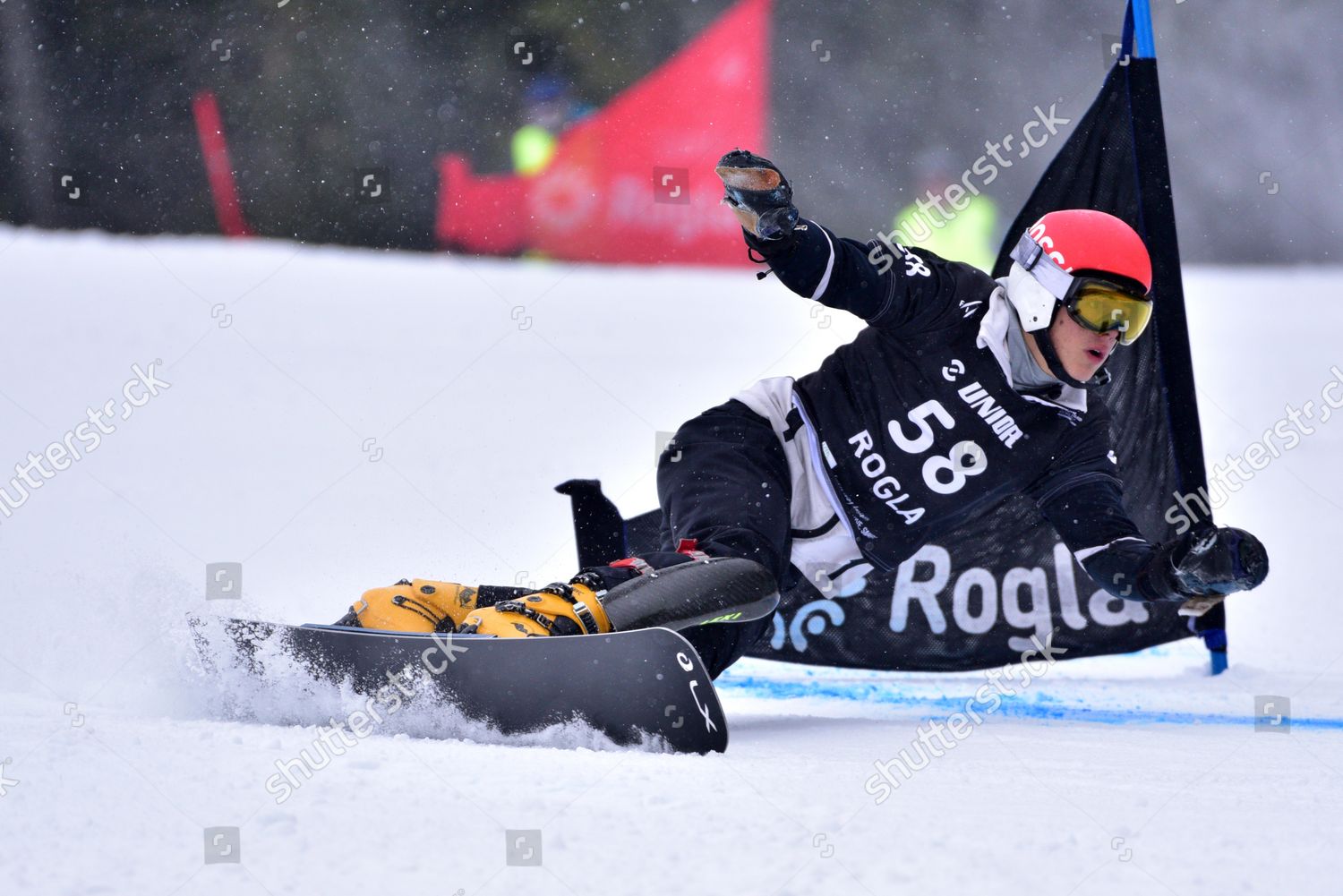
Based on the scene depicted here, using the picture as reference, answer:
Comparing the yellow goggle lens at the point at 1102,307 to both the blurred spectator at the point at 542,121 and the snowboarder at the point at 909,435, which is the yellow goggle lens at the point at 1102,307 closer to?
the snowboarder at the point at 909,435

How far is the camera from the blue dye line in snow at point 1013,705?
2943mm

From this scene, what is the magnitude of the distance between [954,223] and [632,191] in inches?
87.0

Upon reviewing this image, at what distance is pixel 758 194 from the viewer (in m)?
2.33

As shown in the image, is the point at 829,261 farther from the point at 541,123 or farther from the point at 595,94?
the point at 595,94

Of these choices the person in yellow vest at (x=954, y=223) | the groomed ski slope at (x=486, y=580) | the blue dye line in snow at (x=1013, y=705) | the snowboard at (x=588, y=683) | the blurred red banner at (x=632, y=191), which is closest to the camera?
the groomed ski slope at (x=486, y=580)

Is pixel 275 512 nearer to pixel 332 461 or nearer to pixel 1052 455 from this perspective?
pixel 332 461

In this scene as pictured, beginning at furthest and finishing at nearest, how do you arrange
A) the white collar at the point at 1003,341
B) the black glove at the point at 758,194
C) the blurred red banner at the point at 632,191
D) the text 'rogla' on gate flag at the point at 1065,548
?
the blurred red banner at the point at 632,191
the text 'rogla' on gate flag at the point at 1065,548
the white collar at the point at 1003,341
the black glove at the point at 758,194

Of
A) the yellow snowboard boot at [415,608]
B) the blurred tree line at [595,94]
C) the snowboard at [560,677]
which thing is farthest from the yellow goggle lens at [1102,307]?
the blurred tree line at [595,94]

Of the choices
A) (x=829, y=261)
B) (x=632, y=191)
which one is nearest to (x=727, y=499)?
(x=829, y=261)

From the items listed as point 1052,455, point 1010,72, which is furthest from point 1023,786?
point 1010,72

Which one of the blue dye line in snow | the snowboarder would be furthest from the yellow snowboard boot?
the blue dye line in snow

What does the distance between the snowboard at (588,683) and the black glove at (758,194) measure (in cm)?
80

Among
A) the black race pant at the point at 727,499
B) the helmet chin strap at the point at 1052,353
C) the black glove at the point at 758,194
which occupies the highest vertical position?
the black glove at the point at 758,194

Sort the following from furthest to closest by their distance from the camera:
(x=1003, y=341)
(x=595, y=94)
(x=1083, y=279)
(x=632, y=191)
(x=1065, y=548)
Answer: (x=595, y=94) < (x=632, y=191) < (x=1065, y=548) < (x=1003, y=341) < (x=1083, y=279)
